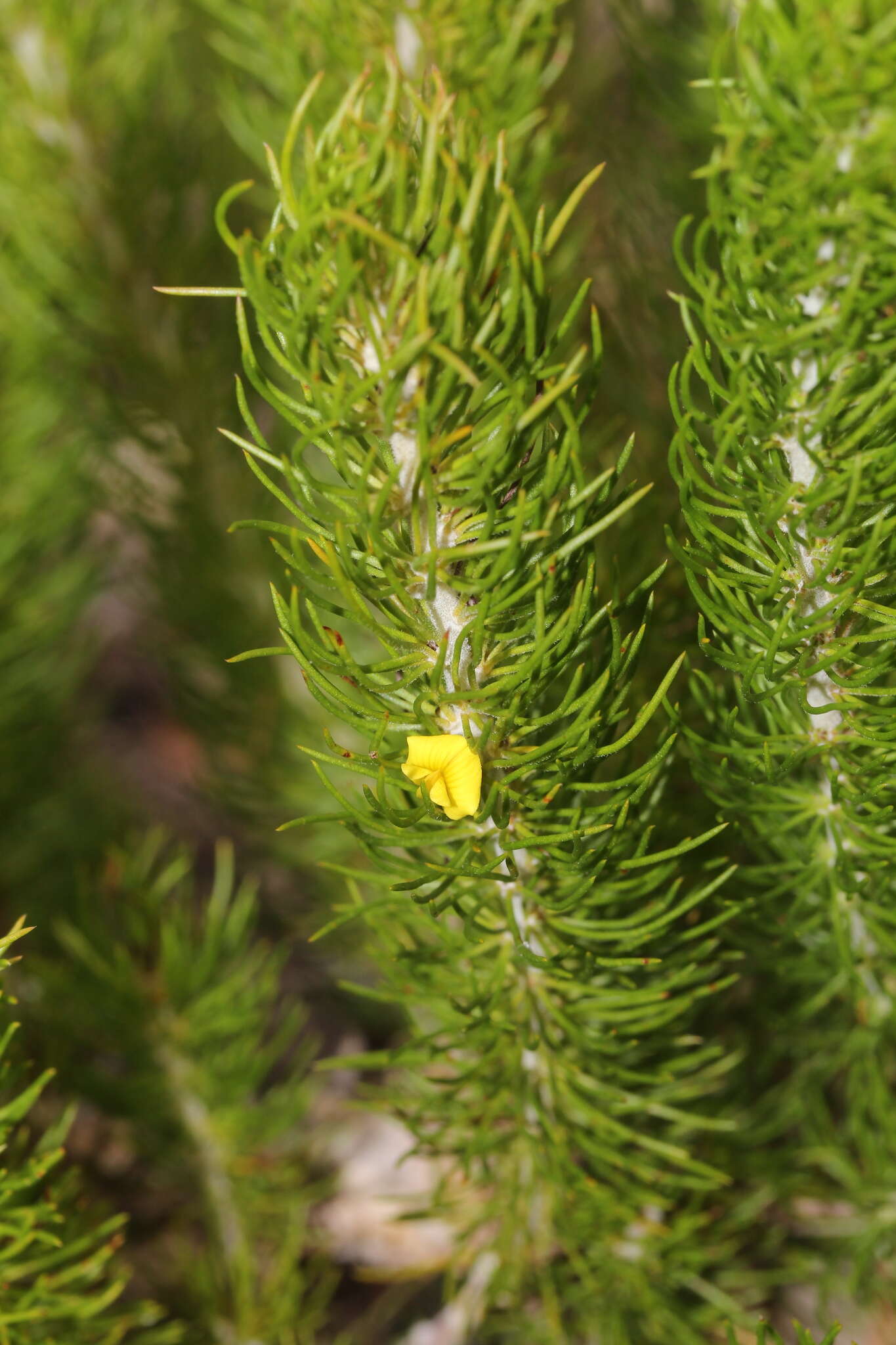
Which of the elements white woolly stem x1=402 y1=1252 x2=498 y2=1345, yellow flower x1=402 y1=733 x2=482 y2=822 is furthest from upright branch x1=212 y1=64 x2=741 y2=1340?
white woolly stem x1=402 y1=1252 x2=498 y2=1345

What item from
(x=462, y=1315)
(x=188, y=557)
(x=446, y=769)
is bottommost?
(x=462, y=1315)

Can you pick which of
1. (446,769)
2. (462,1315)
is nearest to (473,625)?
(446,769)

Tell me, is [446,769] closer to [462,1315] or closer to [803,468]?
[803,468]

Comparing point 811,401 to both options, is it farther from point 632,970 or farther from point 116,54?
point 116,54

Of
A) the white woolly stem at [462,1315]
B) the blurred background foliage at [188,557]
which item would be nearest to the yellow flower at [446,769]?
the blurred background foliage at [188,557]

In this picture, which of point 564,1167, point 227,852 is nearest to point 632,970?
point 564,1167

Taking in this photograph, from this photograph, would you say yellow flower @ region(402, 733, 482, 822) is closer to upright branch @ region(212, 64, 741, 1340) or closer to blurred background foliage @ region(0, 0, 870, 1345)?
upright branch @ region(212, 64, 741, 1340)
